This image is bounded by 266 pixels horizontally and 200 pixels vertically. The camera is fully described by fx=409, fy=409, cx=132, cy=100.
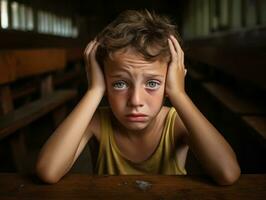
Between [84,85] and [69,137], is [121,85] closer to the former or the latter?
[69,137]

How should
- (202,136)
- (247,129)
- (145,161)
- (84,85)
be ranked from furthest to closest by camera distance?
(84,85) < (247,129) < (145,161) < (202,136)

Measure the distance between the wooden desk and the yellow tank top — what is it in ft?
1.35

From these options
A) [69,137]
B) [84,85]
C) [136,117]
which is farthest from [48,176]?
[84,85]

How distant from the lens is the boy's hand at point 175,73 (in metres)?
1.41

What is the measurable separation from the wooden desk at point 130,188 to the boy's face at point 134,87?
273 millimetres

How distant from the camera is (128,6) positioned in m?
25.0

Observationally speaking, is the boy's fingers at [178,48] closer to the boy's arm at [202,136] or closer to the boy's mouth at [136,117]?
the boy's arm at [202,136]

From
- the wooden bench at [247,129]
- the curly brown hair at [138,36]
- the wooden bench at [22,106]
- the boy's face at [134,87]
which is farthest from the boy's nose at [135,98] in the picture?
the wooden bench at [22,106]

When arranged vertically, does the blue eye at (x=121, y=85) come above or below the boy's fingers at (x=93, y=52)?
below

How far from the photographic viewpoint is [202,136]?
4.24ft

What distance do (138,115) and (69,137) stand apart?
24 centimetres

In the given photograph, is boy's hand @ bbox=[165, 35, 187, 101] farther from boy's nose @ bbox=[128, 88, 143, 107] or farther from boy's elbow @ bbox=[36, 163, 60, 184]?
boy's elbow @ bbox=[36, 163, 60, 184]

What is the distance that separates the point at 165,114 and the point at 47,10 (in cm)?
1661

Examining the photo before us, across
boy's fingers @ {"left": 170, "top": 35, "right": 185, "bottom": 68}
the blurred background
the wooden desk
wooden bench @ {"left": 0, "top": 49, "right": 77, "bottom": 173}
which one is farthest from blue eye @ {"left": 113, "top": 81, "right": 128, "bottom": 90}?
wooden bench @ {"left": 0, "top": 49, "right": 77, "bottom": 173}
